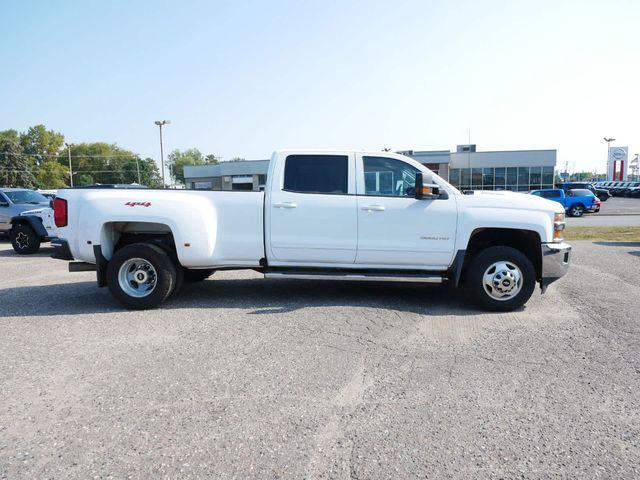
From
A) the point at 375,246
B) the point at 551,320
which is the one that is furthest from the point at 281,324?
the point at 551,320

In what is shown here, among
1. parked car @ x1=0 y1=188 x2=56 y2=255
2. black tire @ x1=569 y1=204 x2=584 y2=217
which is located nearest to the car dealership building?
black tire @ x1=569 y1=204 x2=584 y2=217

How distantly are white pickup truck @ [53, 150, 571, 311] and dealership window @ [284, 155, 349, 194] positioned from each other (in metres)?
0.01

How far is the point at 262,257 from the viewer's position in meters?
6.11

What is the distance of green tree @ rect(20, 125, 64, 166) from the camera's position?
120 meters

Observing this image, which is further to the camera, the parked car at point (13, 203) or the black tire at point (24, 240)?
the parked car at point (13, 203)

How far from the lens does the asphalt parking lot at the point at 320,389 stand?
2.76 m

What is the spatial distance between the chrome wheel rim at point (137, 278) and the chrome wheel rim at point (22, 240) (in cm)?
813

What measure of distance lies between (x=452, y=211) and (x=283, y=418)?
3.73m

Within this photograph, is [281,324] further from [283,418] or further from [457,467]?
[457,467]

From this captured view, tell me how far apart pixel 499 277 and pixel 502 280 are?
0.17 feet

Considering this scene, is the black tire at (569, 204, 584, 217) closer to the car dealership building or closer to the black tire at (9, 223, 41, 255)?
the car dealership building

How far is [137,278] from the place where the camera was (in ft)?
19.9

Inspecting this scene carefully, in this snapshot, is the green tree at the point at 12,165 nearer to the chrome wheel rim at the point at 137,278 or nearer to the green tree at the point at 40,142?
the green tree at the point at 40,142

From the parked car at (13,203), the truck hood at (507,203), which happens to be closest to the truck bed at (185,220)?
the truck hood at (507,203)
